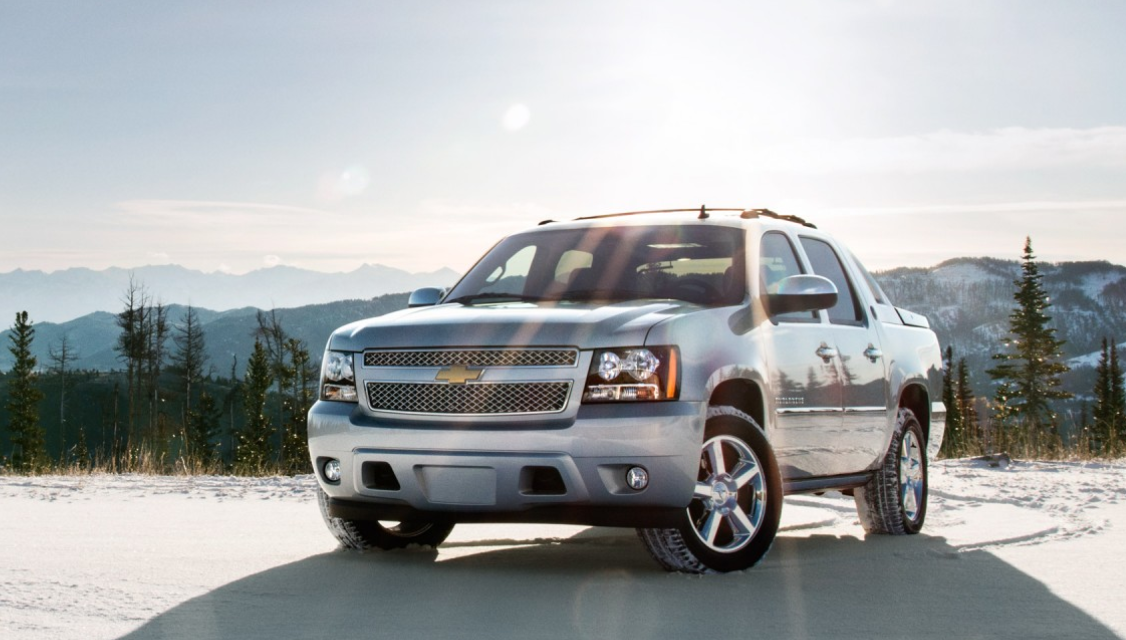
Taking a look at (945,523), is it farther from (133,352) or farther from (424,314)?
(133,352)

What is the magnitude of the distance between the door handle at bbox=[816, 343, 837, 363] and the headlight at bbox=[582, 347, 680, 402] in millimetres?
1804

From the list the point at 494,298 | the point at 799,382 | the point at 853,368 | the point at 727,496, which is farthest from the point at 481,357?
the point at 853,368

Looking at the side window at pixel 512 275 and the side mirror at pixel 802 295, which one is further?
the side window at pixel 512 275

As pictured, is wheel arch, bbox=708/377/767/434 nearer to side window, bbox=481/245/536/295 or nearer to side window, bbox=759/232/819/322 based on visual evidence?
side window, bbox=759/232/819/322

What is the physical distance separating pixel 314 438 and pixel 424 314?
892 millimetres

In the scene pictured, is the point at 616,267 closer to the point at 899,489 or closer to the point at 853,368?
the point at 853,368

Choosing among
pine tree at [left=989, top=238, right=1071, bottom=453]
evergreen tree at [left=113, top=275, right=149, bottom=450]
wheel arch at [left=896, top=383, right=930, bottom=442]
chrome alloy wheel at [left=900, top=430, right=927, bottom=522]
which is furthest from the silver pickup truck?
evergreen tree at [left=113, top=275, right=149, bottom=450]

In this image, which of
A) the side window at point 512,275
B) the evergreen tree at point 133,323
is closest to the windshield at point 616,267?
the side window at point 512,275

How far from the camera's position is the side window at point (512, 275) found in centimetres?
775

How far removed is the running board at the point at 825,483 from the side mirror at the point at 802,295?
3.32ft

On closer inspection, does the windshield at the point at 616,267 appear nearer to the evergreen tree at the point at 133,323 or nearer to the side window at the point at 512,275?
the side window at the point at 512,275

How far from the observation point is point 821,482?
766cm

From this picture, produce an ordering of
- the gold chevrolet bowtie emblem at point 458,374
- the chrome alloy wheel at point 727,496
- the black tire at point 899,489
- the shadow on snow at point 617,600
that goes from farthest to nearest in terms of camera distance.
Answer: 1. the black tire at point 899,489
2. the chrome alloy wheel at point 727,496
3. the gold chevrolet bowtie emblem at point 458,374
4. the shadow on snow at point 617,600

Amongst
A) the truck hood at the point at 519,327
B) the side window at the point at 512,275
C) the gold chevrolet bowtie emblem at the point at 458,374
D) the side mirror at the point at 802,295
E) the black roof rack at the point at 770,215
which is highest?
the black roof rack at the point at 770,215
